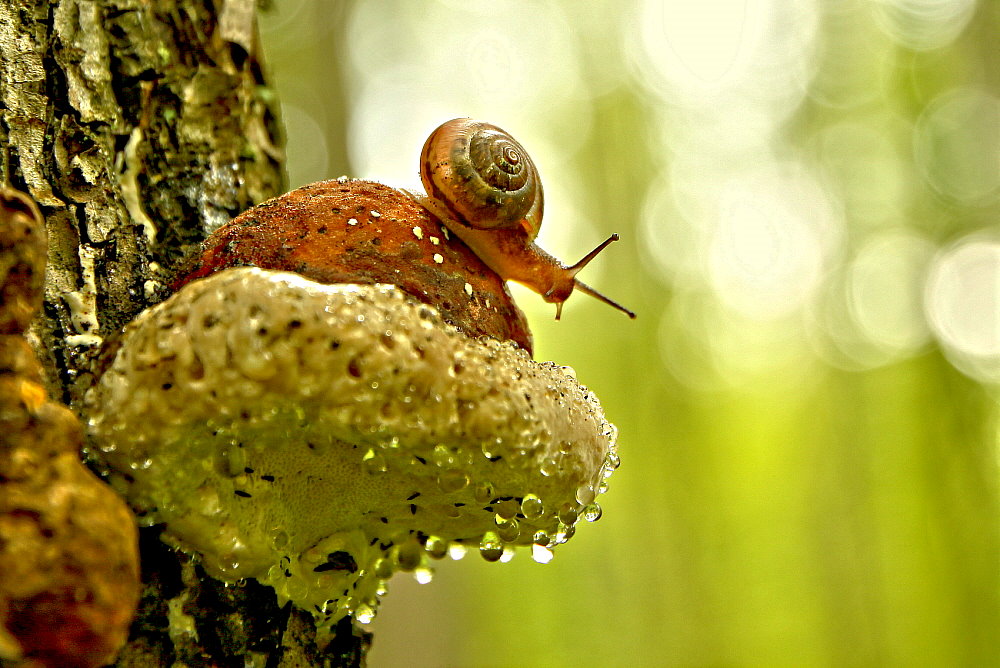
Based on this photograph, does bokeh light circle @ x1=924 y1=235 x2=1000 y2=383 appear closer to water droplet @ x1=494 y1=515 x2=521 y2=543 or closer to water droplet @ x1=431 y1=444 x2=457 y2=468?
water droplet @ x1=494 y1=515 x2=521 y2=543

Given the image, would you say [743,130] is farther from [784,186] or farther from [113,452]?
[113,452]

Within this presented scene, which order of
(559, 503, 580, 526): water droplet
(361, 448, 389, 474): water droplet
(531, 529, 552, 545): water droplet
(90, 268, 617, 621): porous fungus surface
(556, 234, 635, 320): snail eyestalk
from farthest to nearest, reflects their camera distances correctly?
1. (556, 234, 635, 320): snail eyestalk
2. (531, 529, 552, 545): water droplet
3. (559, 503, 580, 526): water droplet
4. (361, 448, 389, 474): water droplet
5. (90, 268, 617, 621): porous fungus surface

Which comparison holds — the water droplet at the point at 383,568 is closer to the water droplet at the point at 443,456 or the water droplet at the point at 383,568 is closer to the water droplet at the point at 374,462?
the water droplet at the point at 374,462

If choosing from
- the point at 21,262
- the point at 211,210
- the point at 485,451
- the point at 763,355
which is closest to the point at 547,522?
the point at 485,451

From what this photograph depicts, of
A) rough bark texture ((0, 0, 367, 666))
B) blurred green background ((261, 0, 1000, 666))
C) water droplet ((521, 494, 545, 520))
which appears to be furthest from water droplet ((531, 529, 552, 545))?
blurred green background ((261, 0, 1000, 666))

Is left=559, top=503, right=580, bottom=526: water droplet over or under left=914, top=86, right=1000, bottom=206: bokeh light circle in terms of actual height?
under

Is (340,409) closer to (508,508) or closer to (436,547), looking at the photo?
(508,508)

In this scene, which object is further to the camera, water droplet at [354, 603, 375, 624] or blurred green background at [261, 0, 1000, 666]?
blurred green background at [261, 0, 1000, 666]
